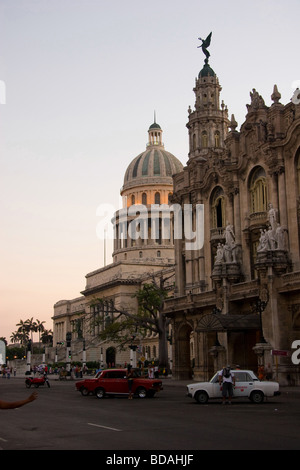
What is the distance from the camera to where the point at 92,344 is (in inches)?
4008

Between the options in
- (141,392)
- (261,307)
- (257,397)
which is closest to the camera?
(257,397)

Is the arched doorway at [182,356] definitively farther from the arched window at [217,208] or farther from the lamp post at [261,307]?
the lamp post at [261,307]

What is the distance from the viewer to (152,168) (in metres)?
127

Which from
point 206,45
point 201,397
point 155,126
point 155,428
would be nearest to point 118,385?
point 201,397

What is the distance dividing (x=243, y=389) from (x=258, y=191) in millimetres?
22470

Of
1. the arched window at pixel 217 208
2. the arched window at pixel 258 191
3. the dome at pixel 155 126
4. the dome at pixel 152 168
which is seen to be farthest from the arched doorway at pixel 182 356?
the dome at pixel 155 126

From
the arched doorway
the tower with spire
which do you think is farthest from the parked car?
the tower with spire

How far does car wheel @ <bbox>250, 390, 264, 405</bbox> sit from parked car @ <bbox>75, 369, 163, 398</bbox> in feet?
23.2

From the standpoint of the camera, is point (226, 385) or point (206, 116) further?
point (206, 116)

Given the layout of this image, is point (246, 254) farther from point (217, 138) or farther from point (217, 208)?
point (217, 138)

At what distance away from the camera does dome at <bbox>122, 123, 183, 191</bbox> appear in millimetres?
125625

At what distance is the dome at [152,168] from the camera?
126 metres

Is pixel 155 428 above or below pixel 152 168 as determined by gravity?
below
